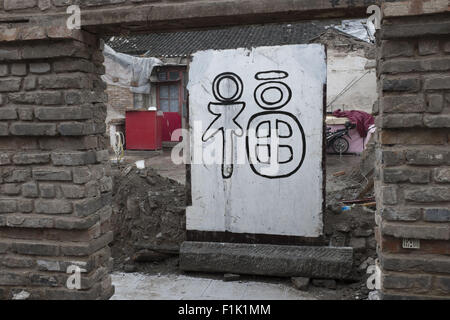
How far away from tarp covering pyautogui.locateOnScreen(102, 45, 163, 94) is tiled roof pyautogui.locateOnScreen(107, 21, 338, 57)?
1470 mm

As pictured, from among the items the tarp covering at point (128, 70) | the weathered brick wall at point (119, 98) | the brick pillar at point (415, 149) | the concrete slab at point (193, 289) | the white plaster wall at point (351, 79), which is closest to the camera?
the brick pillar at point (415, 149)

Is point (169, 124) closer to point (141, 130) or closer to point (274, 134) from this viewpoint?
point (141, 130)

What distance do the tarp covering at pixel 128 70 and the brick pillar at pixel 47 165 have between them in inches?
433

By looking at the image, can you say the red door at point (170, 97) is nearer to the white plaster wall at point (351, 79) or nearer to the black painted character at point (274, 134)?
the white plaster wall at point (351, 79)

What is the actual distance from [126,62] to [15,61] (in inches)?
477

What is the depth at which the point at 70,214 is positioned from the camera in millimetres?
3271

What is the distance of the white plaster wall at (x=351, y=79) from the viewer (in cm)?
1558

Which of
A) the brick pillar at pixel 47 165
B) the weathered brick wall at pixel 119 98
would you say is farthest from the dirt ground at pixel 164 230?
the weathered brick wall at pixel 119 98

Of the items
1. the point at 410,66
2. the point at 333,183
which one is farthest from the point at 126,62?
the point at 410,66

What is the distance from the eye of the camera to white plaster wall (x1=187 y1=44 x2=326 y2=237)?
188 inches

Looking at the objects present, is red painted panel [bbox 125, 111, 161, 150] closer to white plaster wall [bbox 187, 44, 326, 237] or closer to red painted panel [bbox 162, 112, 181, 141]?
red painted panel [bbox 162, 112, 181, 141]

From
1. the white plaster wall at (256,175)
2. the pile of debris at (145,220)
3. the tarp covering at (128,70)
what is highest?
the tarp covering at (128,70)

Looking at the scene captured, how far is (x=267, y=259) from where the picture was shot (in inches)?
191

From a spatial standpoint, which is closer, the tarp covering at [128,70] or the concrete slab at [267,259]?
the concrete slab at [267,259]
